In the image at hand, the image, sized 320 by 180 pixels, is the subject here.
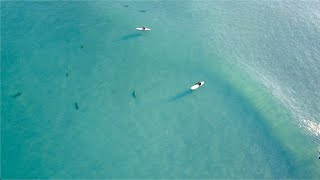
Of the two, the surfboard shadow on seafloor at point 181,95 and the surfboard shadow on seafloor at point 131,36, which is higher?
the surfboard shadow on seafloor at point 131,36

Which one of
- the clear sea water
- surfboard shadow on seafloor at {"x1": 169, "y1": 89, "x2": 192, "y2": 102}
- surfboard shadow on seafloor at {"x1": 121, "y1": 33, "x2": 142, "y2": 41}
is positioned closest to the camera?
the clear sea water

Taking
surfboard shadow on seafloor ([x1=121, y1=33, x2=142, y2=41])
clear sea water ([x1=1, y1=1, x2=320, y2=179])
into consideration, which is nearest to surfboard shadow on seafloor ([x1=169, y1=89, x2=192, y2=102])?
clear sea water ([x1=1, y1=1, x2=320, y2=179])

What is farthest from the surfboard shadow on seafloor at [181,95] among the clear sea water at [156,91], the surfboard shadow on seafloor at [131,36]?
the surfboard shadow on seafloor at [131,36]

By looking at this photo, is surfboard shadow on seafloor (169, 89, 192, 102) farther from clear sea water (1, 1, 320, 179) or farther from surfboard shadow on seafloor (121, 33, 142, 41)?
surfboard shadow on seafloor (121, 33, 142, 41)

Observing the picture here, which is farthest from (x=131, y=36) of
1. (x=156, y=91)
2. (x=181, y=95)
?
(x=181, y=95)

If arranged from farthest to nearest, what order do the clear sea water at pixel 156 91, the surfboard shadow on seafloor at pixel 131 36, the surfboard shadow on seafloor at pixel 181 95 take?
1. the surfboard shadow on seafloor at pixel 131 36
2. the surfboard shadow on seafloor at pixel 181 95
3. the clear sea water at pixel 156 91

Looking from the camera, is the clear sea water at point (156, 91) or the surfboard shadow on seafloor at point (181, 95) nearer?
the clear sea water at point (156, 91)

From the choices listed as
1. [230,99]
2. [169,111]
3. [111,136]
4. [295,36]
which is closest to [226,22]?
[295,36]

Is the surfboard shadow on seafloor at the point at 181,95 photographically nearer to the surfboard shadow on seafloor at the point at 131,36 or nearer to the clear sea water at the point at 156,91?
the clear sea water at the point at 156,91

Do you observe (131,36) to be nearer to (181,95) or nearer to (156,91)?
(156,91)
